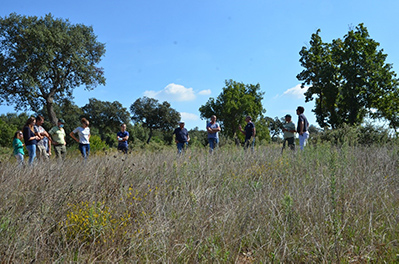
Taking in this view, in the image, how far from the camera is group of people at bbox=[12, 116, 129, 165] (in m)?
8.36

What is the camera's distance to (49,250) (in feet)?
9.69

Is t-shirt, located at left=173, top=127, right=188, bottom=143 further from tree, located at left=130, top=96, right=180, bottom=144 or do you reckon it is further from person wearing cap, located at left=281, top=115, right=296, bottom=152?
tree, located at left=130, top=96, right=180, bottom=144

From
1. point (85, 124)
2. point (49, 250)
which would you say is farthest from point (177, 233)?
point (85, 124)

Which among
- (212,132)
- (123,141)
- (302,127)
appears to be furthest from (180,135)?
(302,127)

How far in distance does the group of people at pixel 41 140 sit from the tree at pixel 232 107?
37.4 meters

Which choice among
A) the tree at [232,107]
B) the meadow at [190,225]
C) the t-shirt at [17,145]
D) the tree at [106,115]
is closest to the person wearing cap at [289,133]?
the meadow at [190,225]

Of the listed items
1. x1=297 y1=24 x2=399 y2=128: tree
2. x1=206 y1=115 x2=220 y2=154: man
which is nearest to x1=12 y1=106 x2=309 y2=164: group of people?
x1=206 y1=115 x2=220 y2=154: man

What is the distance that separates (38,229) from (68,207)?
0.52 meters

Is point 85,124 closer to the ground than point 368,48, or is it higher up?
closer to the ground

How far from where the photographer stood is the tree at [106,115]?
60.4m

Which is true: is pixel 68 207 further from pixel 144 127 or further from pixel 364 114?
pixel 144 127

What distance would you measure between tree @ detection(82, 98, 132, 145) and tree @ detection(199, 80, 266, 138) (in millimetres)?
17502

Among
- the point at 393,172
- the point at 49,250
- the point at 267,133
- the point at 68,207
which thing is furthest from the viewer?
the point at 267,133

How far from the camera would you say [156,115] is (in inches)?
2584
